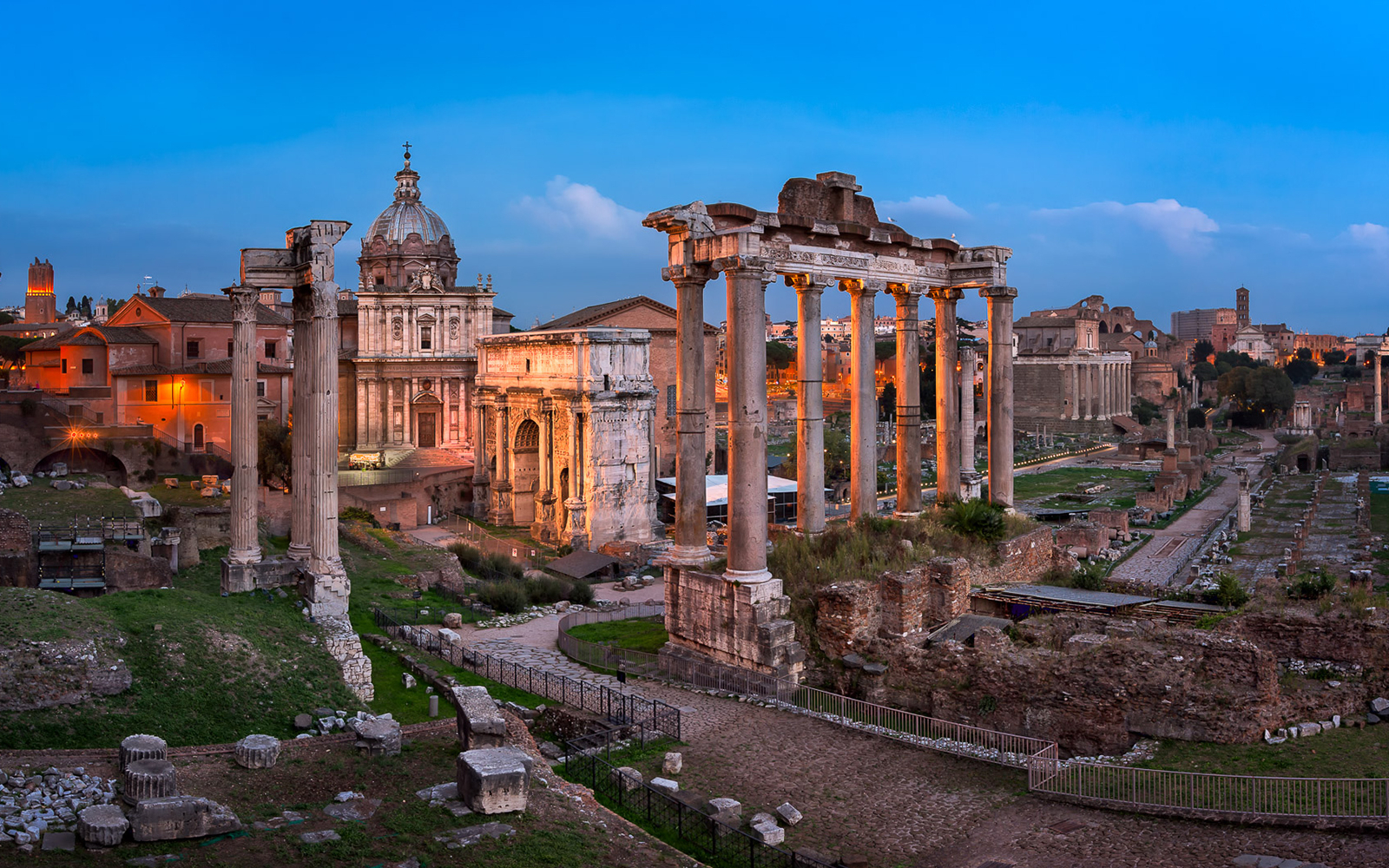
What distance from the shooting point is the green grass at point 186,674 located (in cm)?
1273

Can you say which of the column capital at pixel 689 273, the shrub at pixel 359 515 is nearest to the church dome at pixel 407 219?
the shrub at pixel 359 515

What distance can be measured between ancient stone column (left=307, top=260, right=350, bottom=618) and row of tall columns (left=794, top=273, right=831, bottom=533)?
773 cm

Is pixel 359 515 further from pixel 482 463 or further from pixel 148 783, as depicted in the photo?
pixel 148 783

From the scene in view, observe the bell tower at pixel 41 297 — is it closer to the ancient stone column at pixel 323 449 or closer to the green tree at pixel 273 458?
the green tree at pixel 273 458

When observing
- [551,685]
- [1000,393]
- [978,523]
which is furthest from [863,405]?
[551,685]

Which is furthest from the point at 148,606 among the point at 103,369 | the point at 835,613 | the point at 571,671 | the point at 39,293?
the point at 39,293

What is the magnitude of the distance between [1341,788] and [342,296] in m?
57.0

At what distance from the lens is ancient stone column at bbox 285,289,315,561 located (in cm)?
1866

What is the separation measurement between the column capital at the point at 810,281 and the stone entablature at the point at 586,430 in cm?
2290

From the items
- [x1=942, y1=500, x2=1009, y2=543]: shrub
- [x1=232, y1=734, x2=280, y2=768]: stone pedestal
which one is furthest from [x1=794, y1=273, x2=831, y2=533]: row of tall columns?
[x1=232, y1=734, x2=280, y2=768]: stone pedestal

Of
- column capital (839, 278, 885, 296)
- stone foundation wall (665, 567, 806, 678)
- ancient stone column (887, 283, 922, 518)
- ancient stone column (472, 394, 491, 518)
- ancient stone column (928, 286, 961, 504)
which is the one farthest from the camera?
ancient stone column (472, 394, 491, 518)

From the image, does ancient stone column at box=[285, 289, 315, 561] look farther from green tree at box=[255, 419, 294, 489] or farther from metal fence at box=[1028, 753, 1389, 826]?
green tree at box=[255, 419, 294, 489]

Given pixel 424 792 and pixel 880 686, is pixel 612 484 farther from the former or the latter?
pixel 424 792

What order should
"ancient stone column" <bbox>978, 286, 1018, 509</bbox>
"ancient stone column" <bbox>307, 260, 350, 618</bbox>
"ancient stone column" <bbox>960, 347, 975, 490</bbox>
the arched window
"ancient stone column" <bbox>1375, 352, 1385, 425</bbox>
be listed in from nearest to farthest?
"ancient stone column" <bbox>307, 260, 350, 618</bbox>
"ancient stone column" <bbox>978, 286, 1018, 509</bbox>
"ancient stone column" <bbox>960, 347, 975, 490</bbox>
the arched window
"ancient stone column" <bbox>1375, 352, 1385, 425</bbox>
